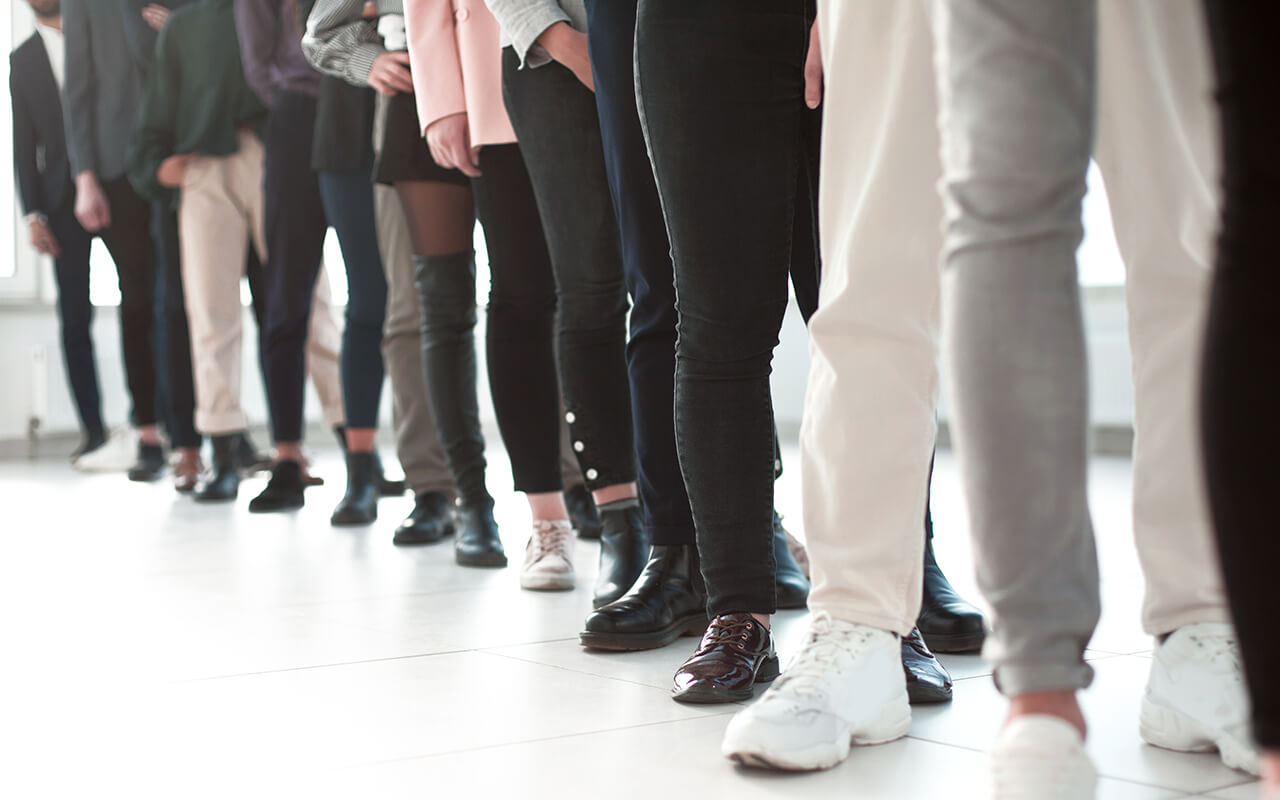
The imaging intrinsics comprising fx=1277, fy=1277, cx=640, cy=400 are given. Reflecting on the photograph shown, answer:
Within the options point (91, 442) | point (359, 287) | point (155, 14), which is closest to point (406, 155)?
point (359, 287)

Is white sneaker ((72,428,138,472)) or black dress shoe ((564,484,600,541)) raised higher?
black dress shoe ((564,484,600,541))

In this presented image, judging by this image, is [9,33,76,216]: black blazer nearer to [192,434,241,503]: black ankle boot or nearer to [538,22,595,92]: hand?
[192,434,241,503]: black ankle boot

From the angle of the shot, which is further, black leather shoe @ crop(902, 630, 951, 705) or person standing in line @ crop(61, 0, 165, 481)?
person standing in line @ crop(61, 0, 165, 481)

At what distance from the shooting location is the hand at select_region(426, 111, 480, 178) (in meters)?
1.95

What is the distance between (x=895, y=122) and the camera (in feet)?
3.37

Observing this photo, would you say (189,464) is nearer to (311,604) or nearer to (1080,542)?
(311,604)

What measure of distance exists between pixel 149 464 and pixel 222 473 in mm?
903

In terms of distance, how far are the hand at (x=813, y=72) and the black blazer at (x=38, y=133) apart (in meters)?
4.05

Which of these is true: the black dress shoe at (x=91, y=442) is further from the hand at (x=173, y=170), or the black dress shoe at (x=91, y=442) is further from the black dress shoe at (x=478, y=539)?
the black dress shoe at (x=478, y=539)

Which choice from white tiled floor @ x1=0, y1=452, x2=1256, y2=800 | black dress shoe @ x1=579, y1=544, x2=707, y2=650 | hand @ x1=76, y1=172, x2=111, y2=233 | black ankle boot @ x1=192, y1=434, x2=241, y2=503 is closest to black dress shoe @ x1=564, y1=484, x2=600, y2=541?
white tiled floor @ x1=0, y1=452, x2=1256, y2=800

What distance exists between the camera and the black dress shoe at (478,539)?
85.9 inches

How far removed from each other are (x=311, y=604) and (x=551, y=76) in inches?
31.8

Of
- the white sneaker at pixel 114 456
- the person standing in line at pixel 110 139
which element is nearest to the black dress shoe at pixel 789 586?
the person standing in line at pixel 110 139

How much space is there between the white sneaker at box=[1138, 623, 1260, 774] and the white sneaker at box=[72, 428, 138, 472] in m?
4.26
